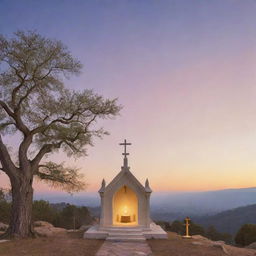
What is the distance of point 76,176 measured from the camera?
60.5 feet

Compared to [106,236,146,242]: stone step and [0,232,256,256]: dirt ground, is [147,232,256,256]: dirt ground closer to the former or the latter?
[0,232,256,256]: dirt ground

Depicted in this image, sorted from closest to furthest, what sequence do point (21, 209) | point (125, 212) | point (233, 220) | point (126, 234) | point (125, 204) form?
point (21, 209)
point (126, 234)
point (125, 212)
point (125, 204)
point (233, 220)

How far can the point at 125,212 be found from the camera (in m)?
21.3

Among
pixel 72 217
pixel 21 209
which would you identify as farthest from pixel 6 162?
pixel 72 217

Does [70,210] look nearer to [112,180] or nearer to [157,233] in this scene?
[112,180]

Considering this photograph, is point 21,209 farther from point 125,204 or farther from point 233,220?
point 233,220

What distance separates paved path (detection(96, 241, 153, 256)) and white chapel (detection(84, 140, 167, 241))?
114 cm

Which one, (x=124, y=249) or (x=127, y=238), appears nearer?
(x=124, y=249)

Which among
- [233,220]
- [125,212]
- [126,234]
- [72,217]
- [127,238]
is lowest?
[233,220]

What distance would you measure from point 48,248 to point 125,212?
921 cm

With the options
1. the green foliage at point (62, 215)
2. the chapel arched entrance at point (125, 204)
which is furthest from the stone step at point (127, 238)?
the green foliage at point (62, 215)

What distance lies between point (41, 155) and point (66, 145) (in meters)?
1.73

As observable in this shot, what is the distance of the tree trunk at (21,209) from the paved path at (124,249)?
4.63 m

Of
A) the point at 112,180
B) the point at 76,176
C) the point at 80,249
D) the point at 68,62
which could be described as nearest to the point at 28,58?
the point at 68,62
